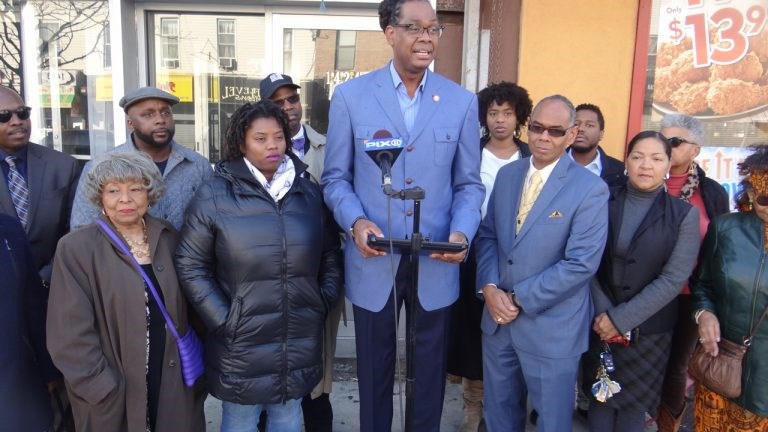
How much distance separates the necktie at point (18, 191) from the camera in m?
2.91

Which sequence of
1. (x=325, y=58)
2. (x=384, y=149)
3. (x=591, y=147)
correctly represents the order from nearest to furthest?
(x=384, y=149) → (x=591, y=147) → (x=325, y=58)

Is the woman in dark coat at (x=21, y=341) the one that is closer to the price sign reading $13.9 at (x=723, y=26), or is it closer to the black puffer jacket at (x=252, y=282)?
the black puffer jacket at (x=252, y=282)

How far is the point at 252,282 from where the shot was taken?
2.42m

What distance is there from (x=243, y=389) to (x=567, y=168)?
5.96 feet

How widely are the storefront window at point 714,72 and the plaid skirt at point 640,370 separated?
8.76ft

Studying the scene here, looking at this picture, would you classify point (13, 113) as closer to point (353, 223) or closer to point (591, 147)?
point (353, 223)

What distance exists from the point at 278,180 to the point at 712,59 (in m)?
4.17

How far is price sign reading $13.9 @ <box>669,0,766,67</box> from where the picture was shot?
465 centimetres

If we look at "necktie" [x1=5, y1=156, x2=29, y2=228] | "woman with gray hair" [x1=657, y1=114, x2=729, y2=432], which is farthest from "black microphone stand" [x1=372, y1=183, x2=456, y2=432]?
"necktie" [x1=5, y1=156, x2=29, y2=228]

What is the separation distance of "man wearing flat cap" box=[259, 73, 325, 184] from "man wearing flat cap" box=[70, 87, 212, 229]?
2.07 ft

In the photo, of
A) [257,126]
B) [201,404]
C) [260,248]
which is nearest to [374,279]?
[260,248]

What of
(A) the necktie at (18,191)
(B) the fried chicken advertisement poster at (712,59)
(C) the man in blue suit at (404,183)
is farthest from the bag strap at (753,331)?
(A) the necktie at (18,191)

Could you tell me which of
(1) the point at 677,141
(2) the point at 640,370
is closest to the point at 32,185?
(2) the point at 640,370

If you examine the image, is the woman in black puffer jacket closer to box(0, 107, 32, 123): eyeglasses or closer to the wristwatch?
the wristwatch
